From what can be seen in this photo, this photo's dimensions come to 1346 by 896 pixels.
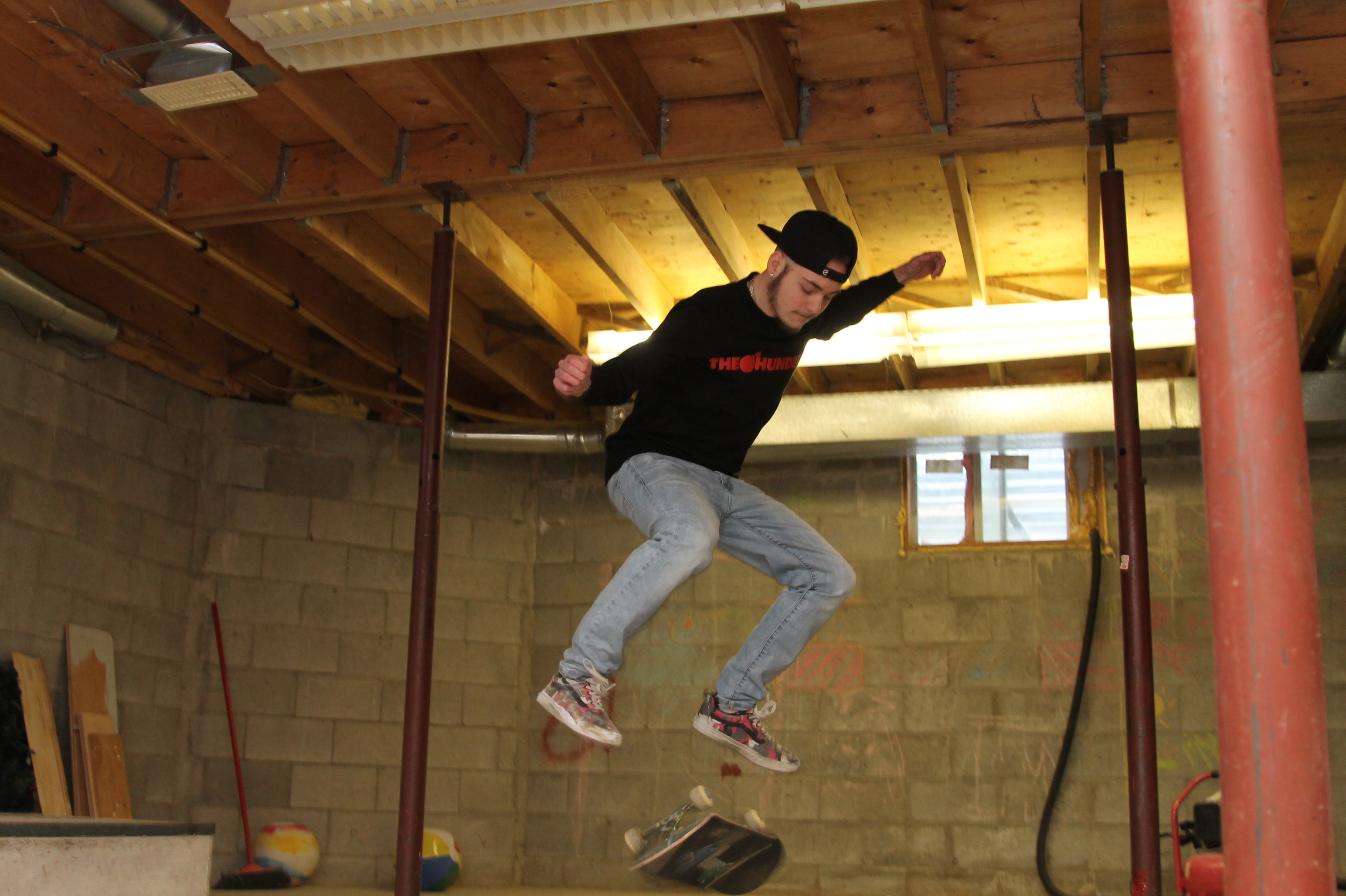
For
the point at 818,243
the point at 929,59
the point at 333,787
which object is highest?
the point at 929,59

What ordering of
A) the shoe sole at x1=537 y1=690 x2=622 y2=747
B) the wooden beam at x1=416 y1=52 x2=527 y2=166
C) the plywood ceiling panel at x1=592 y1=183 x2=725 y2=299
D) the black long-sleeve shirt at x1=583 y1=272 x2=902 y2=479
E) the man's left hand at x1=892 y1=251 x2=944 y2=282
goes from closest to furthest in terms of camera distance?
the shoe sole at x1=537 y1=690 x2=622 y2=747 → the black long-sleeve shirt at x1=583 y1=272 x2=902 y2=479 → the man's left hand at x1=892 y1=251 x2=944 y2=282 → the wooden beam at x1=416 y1=52 x2=527 y2=166 → the plywood ceiling panel at x1=592 y1=183 x2=725 y2=299

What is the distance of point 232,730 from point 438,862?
1.32m

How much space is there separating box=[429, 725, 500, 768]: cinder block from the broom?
1.05 metres

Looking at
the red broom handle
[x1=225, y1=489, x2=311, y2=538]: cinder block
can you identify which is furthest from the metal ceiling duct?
the red broom handle

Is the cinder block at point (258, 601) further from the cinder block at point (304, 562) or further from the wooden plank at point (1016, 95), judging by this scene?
the wooden plank at point (1016, 95)

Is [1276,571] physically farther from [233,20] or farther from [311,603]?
[311,603]

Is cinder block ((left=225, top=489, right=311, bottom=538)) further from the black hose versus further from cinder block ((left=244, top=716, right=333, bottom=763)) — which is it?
the black hose

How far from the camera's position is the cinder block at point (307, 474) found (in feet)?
23.9

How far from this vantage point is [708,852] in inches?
173

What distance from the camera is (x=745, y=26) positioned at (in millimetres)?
4121

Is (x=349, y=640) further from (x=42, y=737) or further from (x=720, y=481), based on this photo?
(x=720, y=481)

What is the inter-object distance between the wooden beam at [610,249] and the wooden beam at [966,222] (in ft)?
4.27

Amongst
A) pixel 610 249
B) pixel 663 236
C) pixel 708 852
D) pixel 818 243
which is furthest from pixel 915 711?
pixel 818 243

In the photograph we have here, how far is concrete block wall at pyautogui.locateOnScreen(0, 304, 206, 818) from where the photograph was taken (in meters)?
5.86
